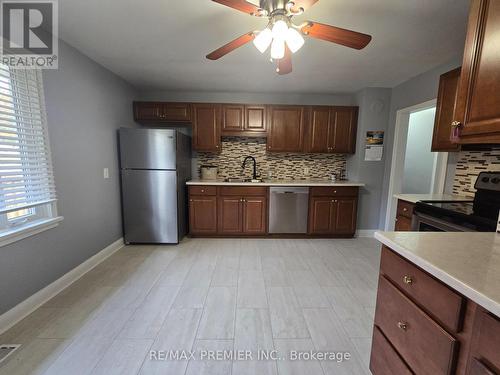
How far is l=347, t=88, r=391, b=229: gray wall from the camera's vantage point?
3.28 metres

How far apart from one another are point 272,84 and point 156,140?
1766 mm

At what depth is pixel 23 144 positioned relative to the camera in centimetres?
171

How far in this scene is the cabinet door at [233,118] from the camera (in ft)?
11.1

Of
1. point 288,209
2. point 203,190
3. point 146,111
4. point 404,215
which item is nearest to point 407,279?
point 404,215

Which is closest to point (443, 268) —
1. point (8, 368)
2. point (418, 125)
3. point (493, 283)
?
point (493, 283)

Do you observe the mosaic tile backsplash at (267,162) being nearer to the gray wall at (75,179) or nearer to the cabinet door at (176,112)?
the cabinet door at (176,112)

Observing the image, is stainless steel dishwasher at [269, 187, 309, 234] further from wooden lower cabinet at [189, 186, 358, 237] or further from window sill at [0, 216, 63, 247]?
window sill at [0, 216, 63, 247]

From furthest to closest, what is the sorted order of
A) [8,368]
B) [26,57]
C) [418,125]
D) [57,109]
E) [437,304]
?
[418,125] → [57,109] → [26,57] → [8,368] → [437,304]

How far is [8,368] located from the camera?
1.28 metres

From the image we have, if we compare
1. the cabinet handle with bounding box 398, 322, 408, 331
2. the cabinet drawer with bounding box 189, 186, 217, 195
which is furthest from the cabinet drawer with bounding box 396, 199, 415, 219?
the cabinet drawer with bounding box 189, 186, 217, 195

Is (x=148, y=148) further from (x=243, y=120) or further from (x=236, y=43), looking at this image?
(x=236, y=43)

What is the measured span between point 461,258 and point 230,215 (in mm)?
2703

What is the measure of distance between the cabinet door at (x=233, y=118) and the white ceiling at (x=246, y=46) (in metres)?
0.37

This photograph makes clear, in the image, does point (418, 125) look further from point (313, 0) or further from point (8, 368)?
point (8, 368)
